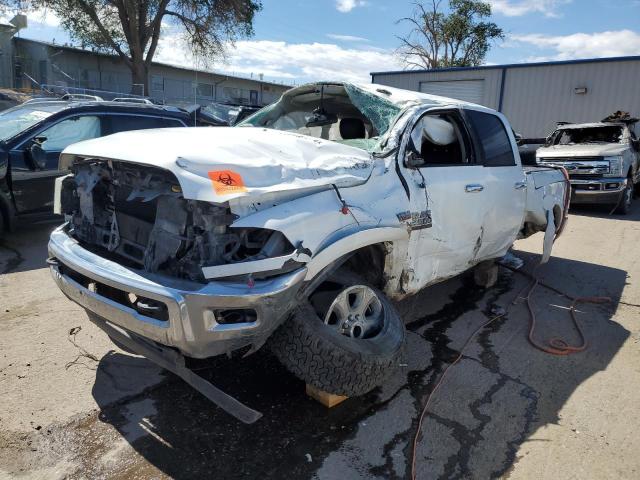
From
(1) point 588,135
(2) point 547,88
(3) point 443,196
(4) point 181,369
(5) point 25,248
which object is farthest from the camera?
(2) point 547,88

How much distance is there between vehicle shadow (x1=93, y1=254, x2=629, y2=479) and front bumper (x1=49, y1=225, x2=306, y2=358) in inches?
25.5

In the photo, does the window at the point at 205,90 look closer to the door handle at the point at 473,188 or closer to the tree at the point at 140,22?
the tree at the point at 140,22

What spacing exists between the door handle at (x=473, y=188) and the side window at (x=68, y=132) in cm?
514

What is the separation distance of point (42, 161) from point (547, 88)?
17.6 meters

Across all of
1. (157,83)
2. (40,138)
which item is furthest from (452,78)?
(157,83)

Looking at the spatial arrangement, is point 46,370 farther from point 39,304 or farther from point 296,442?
point 296,442

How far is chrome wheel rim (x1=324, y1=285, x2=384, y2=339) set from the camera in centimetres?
296

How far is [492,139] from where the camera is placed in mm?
4512

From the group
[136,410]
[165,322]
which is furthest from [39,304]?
[165,322]

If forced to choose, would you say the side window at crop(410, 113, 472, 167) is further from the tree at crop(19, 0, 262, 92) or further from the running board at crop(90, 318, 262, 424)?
the tree at crop(19, 0, 262, 92)

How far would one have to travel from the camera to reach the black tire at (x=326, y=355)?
2.66 m

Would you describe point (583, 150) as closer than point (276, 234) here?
No

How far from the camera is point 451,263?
395cm

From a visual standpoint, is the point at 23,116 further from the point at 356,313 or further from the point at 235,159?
the point at 356,313
